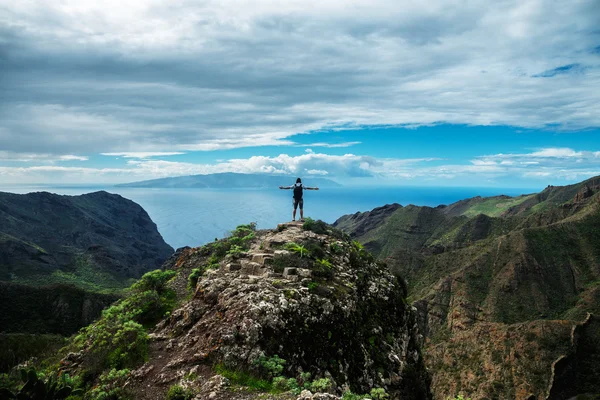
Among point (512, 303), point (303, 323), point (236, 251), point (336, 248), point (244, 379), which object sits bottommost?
point (512, 303)

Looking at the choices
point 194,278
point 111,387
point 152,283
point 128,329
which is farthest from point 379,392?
point 152,283

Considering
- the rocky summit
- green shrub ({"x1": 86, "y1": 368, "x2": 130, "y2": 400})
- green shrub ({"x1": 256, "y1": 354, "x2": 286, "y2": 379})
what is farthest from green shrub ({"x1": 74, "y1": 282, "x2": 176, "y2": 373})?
green shrub ({"x1": 256, "y1": 354, "x2": 286, "y2": 379})

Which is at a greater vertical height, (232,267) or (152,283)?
(232,267)

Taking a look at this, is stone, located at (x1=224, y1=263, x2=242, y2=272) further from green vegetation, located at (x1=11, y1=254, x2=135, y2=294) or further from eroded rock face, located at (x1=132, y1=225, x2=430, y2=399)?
green vegetation, located at (x1=11, y1=254, x2=135, y2=294)

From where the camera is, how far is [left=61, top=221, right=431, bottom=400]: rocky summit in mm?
9719

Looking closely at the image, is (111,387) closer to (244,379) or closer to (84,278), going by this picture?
(244,379)

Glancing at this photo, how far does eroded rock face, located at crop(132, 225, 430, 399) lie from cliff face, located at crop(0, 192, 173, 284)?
9946cm

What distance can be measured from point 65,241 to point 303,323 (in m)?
165

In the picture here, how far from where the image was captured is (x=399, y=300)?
17172 millimetres

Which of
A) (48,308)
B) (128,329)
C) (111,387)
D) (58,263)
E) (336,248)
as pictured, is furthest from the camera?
(58,263)

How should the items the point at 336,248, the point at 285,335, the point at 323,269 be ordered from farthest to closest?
the point at 336,248, the point at 323,269, the point at 285,335

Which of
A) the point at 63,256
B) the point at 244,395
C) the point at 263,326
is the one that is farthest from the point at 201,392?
the point at 63,256

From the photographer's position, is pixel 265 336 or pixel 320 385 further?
pixel 265 336

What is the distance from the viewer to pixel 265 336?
10625 millimetres
